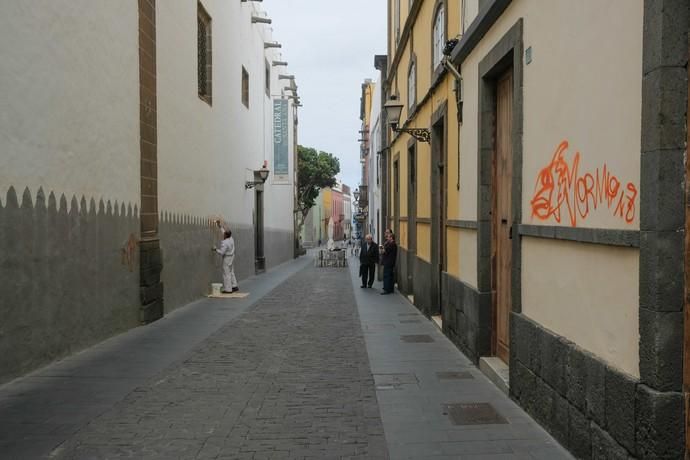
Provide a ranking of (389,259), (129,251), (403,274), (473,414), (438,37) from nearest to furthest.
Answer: (473,414), (129,251), (438,37), (403,274), (389,259)

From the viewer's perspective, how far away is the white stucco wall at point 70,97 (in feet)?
21.4

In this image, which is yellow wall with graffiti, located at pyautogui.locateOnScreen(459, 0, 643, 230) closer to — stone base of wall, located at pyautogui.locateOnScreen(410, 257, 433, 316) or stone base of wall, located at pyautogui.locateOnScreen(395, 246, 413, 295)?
stone base of wall, located at pyautogui.locateOnScreen(410, 257, 433, 316)

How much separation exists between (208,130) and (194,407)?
11.2 m

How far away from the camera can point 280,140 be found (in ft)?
94.7

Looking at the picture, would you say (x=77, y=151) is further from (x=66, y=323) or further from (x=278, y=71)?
(x=278, y=71)

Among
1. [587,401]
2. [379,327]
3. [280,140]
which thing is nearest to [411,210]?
[379,327]

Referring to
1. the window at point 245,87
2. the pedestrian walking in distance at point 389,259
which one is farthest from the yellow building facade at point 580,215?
the window at point 245,87

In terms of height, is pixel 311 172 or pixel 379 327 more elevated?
pixel 311 172

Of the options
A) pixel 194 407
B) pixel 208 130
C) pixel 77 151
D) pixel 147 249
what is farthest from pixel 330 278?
pixel 194 407

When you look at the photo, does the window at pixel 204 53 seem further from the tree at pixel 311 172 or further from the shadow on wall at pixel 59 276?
the tree at pixel 311 172

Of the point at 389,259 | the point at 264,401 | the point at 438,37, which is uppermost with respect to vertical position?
the point at 438,37

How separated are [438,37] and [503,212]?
4.94m

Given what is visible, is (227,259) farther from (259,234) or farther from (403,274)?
(259,234)

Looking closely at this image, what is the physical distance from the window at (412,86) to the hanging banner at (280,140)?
46.8ft
